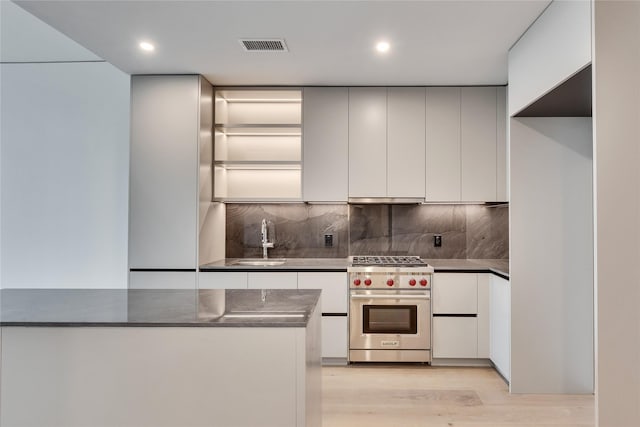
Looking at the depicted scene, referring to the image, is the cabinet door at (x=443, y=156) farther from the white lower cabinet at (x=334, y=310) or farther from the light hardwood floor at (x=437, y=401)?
the light hardwood floor at (x=437, y=401)

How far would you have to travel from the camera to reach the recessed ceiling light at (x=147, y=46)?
126 inches

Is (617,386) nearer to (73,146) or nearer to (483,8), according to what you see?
(483,8)

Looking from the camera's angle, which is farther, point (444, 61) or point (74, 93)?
point (74, 93)

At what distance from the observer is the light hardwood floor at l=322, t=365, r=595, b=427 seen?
283 centimetres

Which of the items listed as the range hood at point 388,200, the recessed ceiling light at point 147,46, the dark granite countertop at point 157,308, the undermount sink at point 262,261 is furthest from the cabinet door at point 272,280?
the recessed ceiling light at point 147,46

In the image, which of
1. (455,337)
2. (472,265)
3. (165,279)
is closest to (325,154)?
(472,265)

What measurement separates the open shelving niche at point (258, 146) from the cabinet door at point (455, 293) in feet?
4.73

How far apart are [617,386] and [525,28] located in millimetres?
2098

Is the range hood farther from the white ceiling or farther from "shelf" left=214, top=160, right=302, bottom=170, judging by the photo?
the white ceiling

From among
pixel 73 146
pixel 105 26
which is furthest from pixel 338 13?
pixel 73 146

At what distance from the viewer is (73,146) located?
4.23m

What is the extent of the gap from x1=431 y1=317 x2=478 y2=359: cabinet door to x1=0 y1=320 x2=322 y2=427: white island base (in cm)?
243

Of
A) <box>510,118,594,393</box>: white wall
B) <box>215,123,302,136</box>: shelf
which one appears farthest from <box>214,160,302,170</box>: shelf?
<box>510,118,594,393</box>: white wall

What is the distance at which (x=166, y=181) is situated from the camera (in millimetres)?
3781
